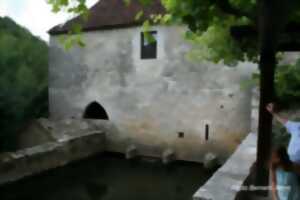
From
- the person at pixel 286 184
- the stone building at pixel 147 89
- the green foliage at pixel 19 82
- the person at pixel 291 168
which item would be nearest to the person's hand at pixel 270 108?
the person at pixel 291 168

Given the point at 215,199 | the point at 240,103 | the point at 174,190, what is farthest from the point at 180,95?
the point at 215,199

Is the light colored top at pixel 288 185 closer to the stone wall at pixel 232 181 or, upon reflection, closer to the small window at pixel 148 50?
the stone wall at pixel 232 181

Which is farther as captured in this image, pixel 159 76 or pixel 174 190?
pixel 159 76

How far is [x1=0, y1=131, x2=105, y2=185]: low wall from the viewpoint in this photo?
26.1ft

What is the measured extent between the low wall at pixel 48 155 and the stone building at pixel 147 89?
2.76 ft

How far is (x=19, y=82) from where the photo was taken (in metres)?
10.4

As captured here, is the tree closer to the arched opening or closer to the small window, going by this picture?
the small window

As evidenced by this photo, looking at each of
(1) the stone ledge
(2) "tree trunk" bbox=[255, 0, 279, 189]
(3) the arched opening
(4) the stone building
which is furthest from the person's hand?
(3) the arched opening

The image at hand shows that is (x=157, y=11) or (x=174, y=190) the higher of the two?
(x=157, y=11)

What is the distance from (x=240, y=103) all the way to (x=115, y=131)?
430 centimetres

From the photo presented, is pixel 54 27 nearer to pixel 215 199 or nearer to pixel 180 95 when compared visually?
pixel 180 95

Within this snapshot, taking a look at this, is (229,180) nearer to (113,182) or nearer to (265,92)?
(265,92)

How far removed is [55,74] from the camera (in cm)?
1286

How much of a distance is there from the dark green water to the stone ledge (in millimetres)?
2522
